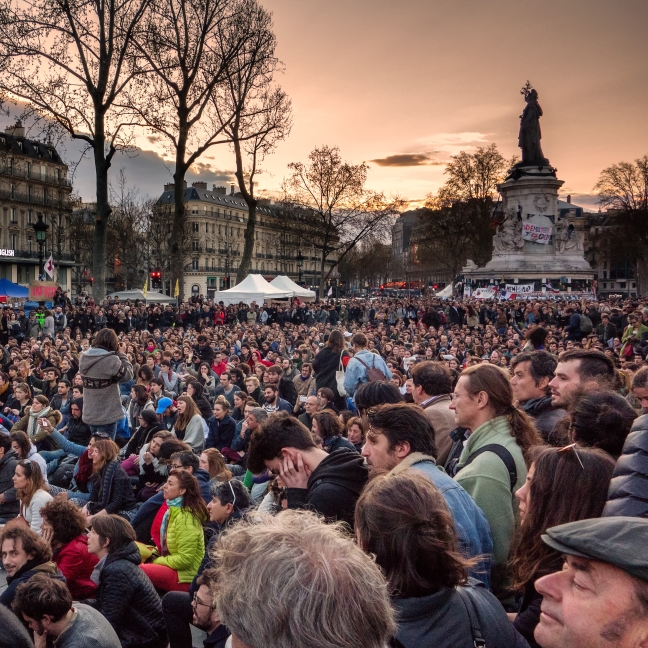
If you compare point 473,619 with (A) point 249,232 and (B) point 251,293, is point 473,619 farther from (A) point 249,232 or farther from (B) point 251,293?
(A) point 249,232

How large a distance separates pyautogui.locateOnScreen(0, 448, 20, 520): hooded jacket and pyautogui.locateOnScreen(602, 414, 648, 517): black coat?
6030 millimetres

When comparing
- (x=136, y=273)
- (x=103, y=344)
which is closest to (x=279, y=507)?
(x=103, y=344)

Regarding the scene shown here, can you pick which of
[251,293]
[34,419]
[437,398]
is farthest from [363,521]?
[251,293]

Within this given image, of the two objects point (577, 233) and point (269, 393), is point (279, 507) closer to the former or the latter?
point (269, 393)

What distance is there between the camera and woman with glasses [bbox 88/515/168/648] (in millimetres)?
4156

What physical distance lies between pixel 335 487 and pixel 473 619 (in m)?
1.07

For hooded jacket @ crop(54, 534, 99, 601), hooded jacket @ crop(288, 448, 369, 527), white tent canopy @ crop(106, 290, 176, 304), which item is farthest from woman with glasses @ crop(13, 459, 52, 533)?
white tent canopy @ crop(106, 290, 176, 304)

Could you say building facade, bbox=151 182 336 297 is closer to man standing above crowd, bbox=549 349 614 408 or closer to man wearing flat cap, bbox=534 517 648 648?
man standing above crowd, bbox=549 349 614 408

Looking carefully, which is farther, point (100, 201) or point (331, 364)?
point (100, 201)

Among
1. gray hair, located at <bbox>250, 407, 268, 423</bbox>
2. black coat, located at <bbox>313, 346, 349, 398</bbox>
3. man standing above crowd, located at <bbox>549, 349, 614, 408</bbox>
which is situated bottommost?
gray hair, located at <bbox>250, 407, 268, 423</bbox>

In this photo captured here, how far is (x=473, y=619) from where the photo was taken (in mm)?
1962

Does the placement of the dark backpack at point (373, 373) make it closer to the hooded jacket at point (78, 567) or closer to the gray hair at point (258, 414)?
the gray hair at point (258, 414)

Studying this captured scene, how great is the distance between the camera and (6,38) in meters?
19.1

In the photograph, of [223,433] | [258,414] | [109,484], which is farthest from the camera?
[223,433]
